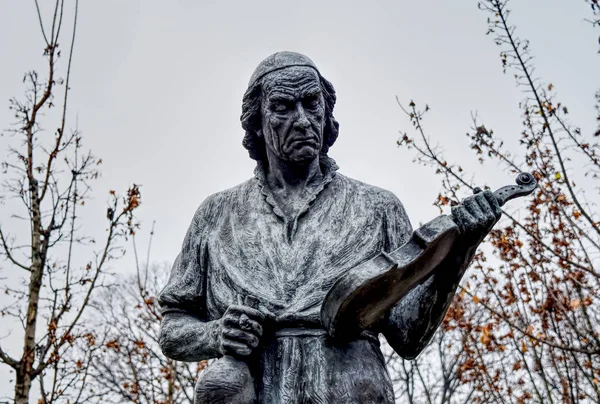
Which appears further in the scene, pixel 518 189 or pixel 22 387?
pixel 22 387

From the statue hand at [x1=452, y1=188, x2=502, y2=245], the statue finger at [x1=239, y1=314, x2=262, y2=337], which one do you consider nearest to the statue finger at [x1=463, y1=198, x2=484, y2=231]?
the statue hand at [x1=452, y1=188, x2=502, y2=245]

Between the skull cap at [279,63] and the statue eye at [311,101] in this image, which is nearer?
the statue eye at [311,101]

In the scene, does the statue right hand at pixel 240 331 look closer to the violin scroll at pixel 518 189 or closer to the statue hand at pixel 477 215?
the statue hand at pixel 477 215

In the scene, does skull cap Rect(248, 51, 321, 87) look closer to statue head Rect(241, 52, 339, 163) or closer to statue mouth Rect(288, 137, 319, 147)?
statue head Rect(241, 52, 339, 163)

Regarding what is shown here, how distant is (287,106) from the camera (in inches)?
165

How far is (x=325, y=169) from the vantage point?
4523 millimetres

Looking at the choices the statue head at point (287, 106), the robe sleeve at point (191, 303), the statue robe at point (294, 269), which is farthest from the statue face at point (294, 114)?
the robe sleeve at point (191, 303)

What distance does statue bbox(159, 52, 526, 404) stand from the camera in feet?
11.5

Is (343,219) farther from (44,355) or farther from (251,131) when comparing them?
(44,355)

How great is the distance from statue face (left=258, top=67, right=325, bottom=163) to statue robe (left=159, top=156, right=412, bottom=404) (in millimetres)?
300

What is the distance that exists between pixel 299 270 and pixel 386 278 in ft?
2.35

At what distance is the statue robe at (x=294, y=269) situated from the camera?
358 centimetres

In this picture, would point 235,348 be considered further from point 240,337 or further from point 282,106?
point 282,106

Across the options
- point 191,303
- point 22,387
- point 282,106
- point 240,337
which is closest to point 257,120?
point 282,106
